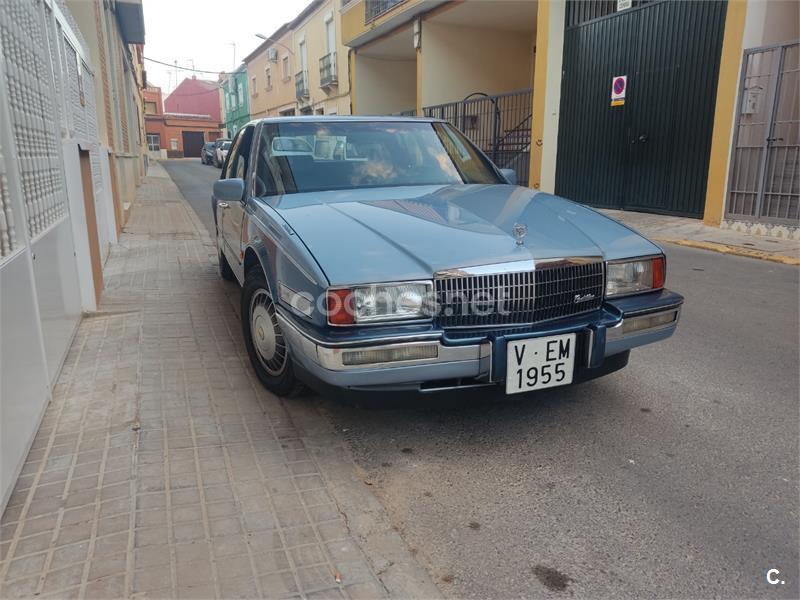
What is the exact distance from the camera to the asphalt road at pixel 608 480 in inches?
82.0

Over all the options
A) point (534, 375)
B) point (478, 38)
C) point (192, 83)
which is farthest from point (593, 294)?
point (192, 83)

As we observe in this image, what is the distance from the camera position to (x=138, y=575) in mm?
1997

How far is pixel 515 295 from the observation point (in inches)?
105

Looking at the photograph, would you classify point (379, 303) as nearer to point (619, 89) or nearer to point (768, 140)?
point (768, 140)

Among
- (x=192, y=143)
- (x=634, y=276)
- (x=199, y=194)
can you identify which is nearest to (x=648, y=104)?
(x=634, y=276)

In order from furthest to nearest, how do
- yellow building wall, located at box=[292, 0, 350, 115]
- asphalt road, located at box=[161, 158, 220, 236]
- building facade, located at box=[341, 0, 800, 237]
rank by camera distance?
yellow building wall, located at box=[292, 0, 350, 115]
asphalt road, located at box=[161, 158, 220, 236]
building facade, located at box=[341, 0, 800, 237]

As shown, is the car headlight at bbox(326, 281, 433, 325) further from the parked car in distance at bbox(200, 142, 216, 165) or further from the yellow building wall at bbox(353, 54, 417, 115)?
the parked car in distance at bbox(200, 142, 216, 165)

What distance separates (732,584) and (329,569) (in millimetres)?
1373

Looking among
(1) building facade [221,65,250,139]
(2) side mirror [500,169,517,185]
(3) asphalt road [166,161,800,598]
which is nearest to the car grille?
(3) asphalt road [166,161,800,598]

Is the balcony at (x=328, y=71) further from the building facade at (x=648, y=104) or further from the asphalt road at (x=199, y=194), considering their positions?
the building facade at (x=648, y=104)

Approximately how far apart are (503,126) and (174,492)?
1534cm

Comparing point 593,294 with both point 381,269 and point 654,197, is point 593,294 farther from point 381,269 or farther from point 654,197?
point 654,197

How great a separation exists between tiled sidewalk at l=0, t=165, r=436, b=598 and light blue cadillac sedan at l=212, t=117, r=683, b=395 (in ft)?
1.37

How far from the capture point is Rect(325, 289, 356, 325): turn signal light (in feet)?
8.27
